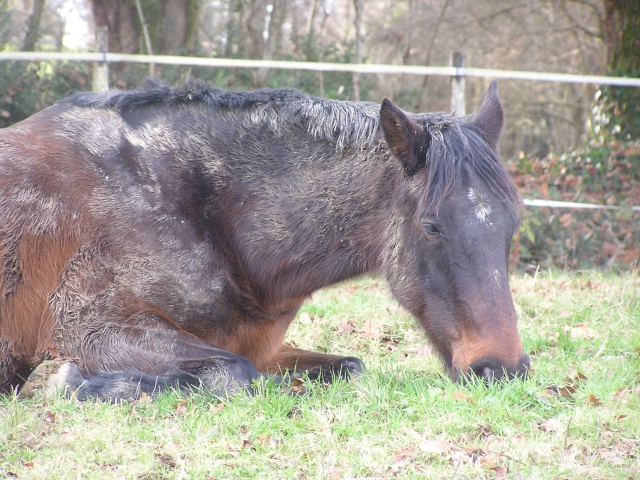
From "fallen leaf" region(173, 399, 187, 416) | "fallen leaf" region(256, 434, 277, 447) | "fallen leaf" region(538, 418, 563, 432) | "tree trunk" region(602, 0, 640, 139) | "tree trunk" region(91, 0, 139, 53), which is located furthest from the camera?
"tree trunk" region(91, 0, 139, 53)

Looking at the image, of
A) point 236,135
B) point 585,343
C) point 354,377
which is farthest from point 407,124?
point 585,343

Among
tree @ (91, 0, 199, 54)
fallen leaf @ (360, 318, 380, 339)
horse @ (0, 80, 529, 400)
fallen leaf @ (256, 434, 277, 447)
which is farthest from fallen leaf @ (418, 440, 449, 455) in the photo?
tree @ (91, 0, 199, 54)

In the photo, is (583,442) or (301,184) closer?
(583,442)

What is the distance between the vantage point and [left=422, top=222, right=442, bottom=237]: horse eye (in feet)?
12.3

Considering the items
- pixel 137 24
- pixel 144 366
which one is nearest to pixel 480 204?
pixel 144 366

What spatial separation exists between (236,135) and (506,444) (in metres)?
2.37

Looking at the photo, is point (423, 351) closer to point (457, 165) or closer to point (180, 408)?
point (457, 165)

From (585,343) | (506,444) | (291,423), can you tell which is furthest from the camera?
(585,343)

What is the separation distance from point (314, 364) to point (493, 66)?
12284mm

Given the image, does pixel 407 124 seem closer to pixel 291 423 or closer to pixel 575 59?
pixel 291 423

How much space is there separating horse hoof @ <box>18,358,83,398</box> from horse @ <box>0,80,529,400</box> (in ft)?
0.04

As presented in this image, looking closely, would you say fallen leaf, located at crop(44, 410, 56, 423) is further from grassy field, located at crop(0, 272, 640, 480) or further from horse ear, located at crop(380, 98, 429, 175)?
horse ear, located at crop(380, 98, 429, 175)

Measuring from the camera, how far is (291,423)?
3.45 metres

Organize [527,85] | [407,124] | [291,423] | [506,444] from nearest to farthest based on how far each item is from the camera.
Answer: [506,444] < [291,423] < [407,124] < [527,85]
